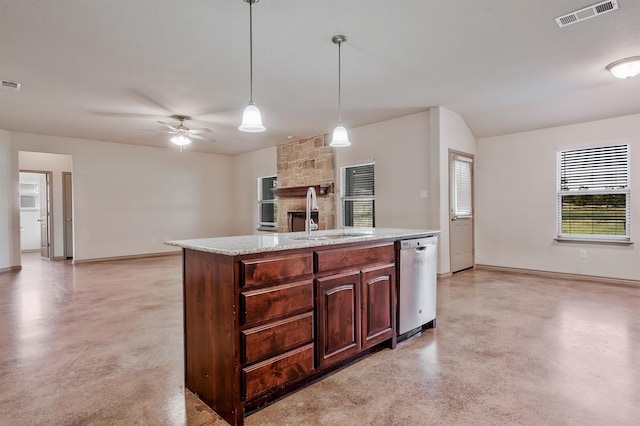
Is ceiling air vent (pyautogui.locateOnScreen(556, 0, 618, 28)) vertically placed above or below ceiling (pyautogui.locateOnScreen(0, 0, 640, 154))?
below

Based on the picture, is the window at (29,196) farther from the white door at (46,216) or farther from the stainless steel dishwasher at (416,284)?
the stainless steel dishwasher at (416,284)

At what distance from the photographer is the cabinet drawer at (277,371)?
186 centimetres

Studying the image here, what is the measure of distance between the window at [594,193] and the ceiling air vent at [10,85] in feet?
24.2

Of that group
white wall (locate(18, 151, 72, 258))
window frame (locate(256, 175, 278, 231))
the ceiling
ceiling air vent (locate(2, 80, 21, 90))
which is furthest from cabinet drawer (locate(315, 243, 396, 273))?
white wall (locate(18, 151, 72, 258))

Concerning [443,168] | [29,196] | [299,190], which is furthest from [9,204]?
[443,168]

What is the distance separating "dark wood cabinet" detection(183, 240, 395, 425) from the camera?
1.83 m

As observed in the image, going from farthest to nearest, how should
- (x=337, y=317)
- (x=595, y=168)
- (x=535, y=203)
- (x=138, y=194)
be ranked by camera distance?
(x=138, y=194)
(x=535, y=203)
(x=595, y=168)
(x=337, y=317)

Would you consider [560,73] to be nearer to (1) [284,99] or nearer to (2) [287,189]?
(1) [284,99]

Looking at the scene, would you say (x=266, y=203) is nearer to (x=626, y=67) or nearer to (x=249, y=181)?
(x=249, y=181)

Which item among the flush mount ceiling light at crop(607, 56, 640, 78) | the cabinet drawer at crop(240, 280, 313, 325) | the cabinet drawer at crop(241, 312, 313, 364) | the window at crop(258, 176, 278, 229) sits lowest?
the cabinet drawer at crop(241, 312, 313, 364)

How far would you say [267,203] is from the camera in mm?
8789

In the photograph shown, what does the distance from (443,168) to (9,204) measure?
306 inches

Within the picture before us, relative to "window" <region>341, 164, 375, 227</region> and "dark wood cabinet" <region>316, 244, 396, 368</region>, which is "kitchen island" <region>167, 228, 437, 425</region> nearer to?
"dark wood cabinet" <region>316, 244, 396, 368</region>

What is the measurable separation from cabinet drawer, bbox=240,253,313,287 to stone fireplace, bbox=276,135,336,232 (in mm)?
4677
